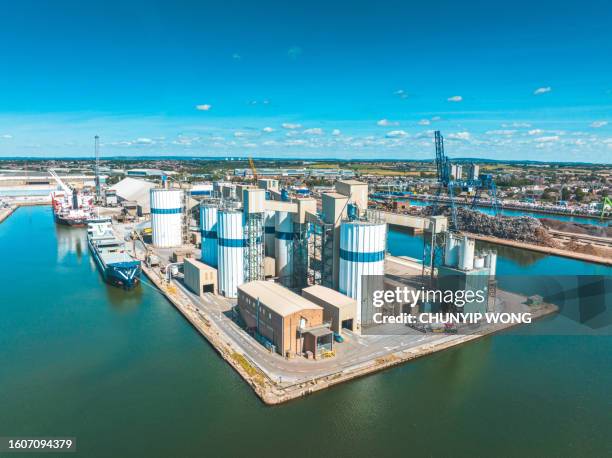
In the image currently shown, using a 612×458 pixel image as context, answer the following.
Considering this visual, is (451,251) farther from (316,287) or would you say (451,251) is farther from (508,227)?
(508,227)

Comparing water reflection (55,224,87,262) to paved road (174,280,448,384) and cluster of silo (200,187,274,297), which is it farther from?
paved road (174,280,448,384)

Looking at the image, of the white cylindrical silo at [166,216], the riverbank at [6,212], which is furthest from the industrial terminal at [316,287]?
the riverbank at [6,212]

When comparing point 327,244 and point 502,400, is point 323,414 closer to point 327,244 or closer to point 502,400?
point 502,400

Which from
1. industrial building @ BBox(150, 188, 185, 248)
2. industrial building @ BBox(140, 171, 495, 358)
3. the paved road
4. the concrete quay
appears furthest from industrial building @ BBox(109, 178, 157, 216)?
the paved road

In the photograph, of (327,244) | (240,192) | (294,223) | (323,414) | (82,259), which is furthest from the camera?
(82,259)

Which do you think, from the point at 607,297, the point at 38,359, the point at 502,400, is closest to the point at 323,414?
the point at 502,400

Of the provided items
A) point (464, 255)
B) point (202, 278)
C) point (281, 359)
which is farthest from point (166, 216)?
point (464, 255)

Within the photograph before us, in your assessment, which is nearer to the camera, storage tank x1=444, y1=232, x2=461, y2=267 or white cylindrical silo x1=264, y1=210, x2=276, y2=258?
storage tank x1=444, y1=232, x2=461, y2=267
